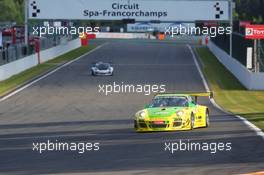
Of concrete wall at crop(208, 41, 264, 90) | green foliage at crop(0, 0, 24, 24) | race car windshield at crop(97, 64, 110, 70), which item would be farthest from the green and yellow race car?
green foliage at crop(0, 0, 24, 24)

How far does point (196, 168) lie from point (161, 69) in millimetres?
42950

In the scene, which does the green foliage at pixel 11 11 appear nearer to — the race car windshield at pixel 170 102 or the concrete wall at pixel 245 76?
the concrete wall at pixel 245 76

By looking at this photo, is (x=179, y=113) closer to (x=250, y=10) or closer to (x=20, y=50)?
(x=20, y=50)

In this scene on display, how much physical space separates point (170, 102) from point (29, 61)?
3490cm

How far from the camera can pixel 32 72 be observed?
176 feet

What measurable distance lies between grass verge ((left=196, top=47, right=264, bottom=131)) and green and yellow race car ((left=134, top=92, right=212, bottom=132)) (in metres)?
2.12

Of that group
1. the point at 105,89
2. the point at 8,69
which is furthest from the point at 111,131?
the point at 8,69

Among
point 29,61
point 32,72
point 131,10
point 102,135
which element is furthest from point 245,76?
point 102,135

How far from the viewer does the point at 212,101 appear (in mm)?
37219

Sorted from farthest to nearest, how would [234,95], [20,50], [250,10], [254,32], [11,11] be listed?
[250,10]
[11,11]
[20,50]
[254,32]
[234,95]

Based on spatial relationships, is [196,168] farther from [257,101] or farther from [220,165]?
[257,101]

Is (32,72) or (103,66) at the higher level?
(103,66)

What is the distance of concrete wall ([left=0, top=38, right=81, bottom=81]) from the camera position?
159ft

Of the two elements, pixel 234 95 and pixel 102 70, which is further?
pixel 102 70
